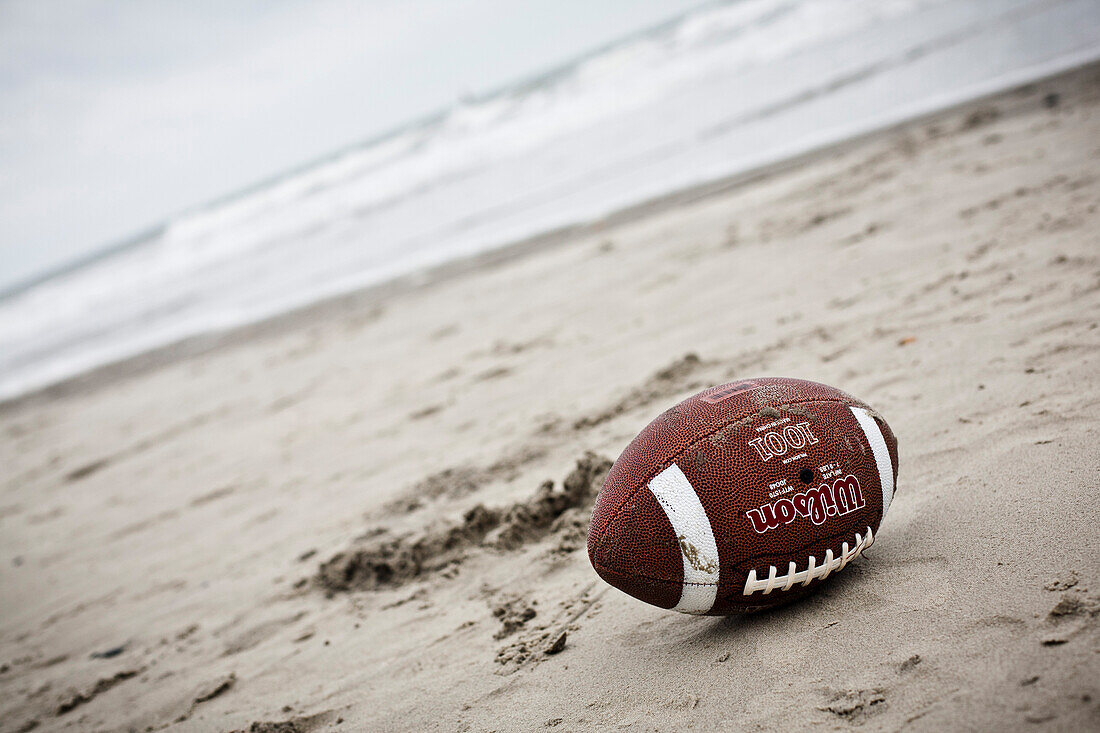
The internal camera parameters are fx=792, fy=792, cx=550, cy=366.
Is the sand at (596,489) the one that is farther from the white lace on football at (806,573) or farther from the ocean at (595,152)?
the ocean at (595,152)

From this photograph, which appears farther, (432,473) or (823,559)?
(432,473)

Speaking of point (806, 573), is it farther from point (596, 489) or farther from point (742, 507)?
point (596, 489)

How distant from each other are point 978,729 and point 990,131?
7.34 m

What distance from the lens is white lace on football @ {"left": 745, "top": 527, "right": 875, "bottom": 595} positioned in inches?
90.5

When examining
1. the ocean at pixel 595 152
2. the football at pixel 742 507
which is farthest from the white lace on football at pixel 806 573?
the ocean at pixel 595 152

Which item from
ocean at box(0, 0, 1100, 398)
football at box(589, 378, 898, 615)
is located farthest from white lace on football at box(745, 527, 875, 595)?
ocean at box(0, 0, 1100, 398)

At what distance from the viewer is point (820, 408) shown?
250 centimetres

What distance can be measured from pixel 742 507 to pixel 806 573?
28 cm

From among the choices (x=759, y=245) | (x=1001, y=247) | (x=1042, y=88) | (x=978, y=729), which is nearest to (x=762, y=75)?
(x=1042, y=88)

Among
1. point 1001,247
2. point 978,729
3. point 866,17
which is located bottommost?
point 978,729

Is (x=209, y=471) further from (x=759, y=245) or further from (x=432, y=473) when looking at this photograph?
(x=759, y=245)

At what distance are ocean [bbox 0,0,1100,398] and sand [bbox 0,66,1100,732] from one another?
2860 mm

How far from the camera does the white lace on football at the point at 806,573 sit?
230 centimetres

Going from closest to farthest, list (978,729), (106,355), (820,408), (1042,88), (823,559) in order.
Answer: (978,729) < (823,559) < (820,408) < (1042,88) < (106,355)
